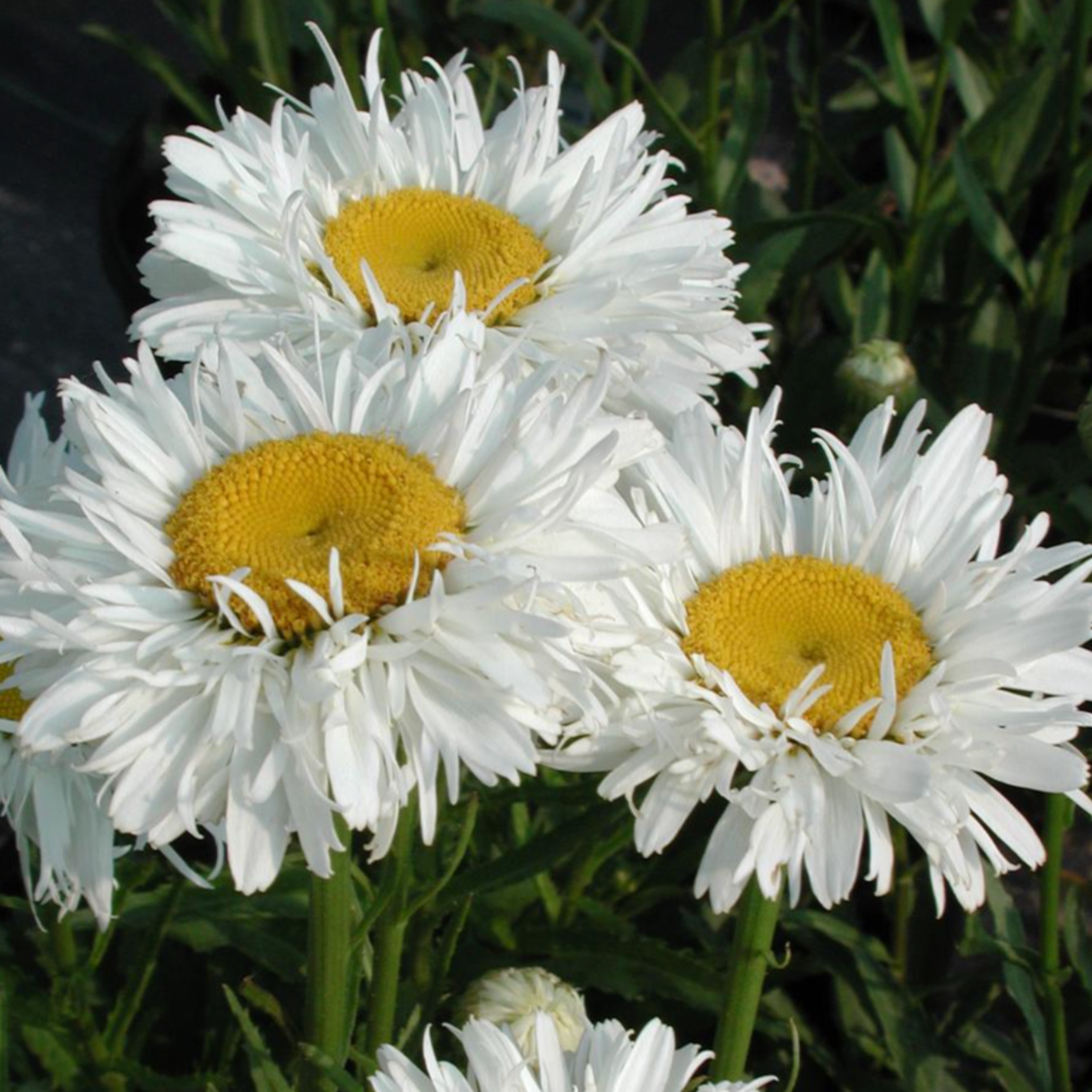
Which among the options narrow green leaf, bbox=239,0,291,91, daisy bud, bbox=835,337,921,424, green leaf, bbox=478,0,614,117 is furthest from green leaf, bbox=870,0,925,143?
narrow green leaf, bbox=239,0,291,91

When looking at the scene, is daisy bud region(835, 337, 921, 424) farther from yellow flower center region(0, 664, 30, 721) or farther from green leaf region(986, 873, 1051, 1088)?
yellow flower center region(0, 664, 30, 721)

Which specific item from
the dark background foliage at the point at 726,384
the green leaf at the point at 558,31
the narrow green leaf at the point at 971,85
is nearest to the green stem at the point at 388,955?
the dark background foliage at the point at 726,384

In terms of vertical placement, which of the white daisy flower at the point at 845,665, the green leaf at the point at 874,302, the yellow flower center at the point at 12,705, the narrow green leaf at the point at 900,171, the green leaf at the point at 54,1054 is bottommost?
the green leaf at the point at 54,1054

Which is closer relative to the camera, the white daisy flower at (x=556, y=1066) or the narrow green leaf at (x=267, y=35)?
the white daisy flower at (x=556, y=1066)

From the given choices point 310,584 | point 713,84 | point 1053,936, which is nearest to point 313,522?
point 310,584

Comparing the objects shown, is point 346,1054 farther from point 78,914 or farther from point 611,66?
point 611,66

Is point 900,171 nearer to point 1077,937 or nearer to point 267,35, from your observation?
point 267,35

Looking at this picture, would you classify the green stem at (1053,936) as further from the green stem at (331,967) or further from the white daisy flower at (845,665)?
the green stem at (331,967)
